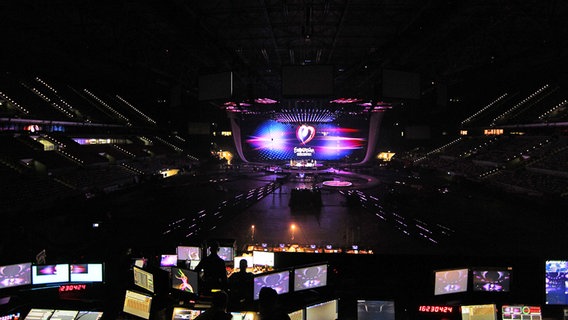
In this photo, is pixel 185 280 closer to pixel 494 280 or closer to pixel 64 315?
pixel 64 315

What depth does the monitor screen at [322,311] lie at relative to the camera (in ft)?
13.0

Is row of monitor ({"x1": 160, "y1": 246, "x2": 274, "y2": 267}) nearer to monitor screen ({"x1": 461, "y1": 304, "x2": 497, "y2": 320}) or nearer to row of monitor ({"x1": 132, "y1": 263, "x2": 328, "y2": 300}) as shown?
row of monitor ({"x1": 132, "y1": 263, "x2": 328, "y2": 300})

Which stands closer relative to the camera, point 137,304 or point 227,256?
point 137,304

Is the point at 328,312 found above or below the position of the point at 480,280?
below

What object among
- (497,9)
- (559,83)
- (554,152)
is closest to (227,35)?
(497,9)

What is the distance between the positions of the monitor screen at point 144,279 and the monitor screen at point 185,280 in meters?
0.37

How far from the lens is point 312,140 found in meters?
32.8

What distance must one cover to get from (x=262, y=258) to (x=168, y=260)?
182cm

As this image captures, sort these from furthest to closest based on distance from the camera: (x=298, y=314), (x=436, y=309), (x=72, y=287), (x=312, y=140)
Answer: (x=312, y=140) < (x=72, y=287) < (x=436, y=309) < (x=298, y=314)

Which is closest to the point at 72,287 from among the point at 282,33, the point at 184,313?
the point at 184,313

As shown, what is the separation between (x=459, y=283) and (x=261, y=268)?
327 cm

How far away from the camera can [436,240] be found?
9.74m

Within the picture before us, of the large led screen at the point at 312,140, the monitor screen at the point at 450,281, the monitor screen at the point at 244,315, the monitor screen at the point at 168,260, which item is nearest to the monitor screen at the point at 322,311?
the monitor screen at the point at 244,315

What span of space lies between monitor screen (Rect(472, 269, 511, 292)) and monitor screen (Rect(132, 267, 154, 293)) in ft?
14.9
